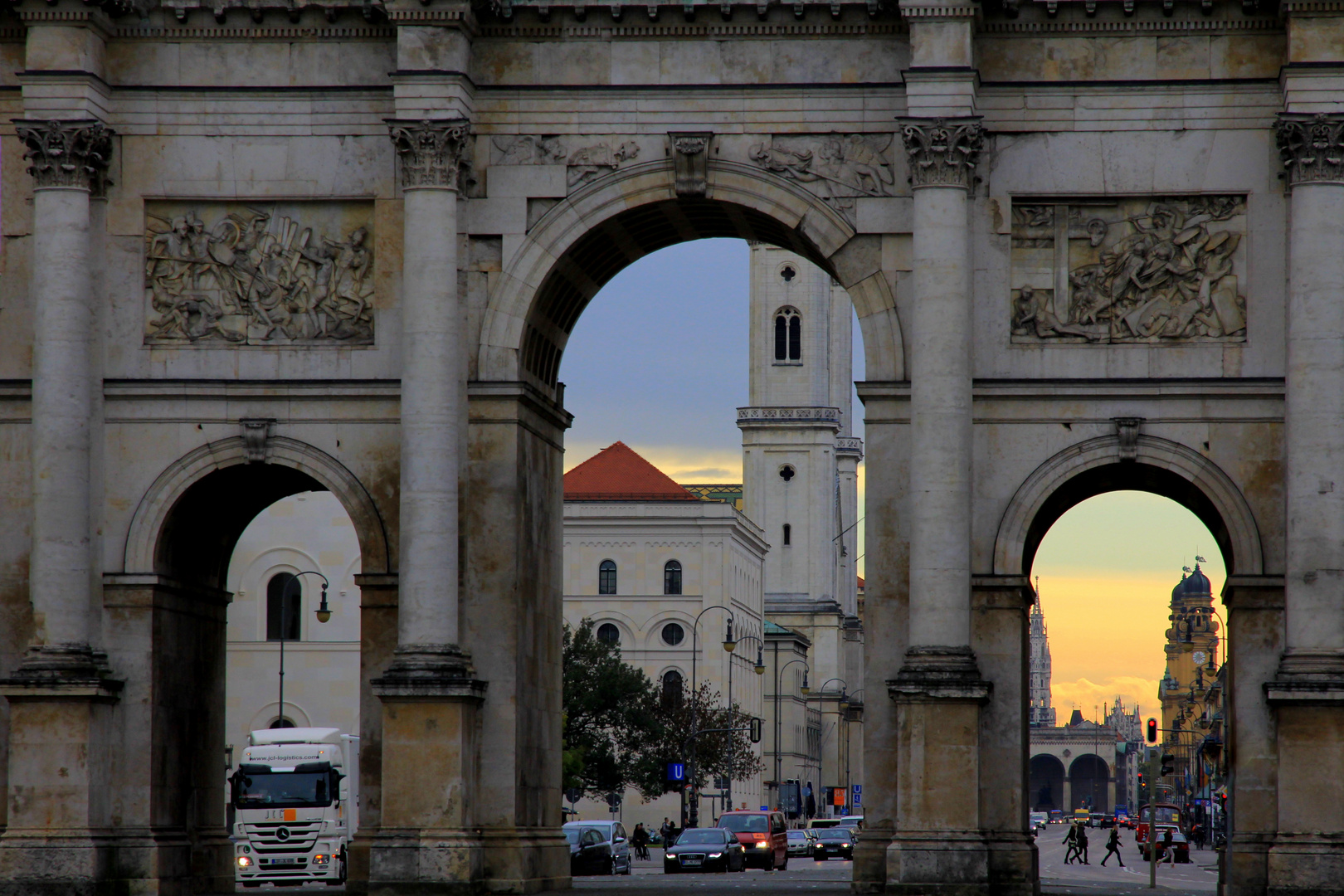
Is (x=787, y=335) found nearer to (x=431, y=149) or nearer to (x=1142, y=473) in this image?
(x=1142, y=473)

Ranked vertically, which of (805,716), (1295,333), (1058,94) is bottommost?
(805,716)

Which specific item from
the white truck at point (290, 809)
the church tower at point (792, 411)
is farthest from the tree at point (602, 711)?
the church tower at point (792, 411)

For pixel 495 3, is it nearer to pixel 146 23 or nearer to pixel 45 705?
pixel 146 23

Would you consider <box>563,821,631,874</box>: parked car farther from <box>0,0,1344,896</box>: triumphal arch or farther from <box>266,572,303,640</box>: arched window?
<box>266,572,303,640</box>: arched window

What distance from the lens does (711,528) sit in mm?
130500

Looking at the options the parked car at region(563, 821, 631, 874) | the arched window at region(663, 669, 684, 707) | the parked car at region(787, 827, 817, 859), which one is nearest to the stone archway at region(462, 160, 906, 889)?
the parked car at region(563, 821, 631, 874)

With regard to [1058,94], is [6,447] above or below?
below

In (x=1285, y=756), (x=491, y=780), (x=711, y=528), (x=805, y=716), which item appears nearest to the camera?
(x=1285, y=756)

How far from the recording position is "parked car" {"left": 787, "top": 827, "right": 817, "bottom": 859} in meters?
81.6

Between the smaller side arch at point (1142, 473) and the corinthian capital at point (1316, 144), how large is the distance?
4.55 meters

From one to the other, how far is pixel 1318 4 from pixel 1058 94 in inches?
159

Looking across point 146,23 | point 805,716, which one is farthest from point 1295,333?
point 805,716

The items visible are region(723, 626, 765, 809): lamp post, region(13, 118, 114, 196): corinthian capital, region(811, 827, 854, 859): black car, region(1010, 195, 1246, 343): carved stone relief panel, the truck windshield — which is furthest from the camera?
region(723, 626, 765, 809): lamp post

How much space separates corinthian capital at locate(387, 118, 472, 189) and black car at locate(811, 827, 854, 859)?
48.2 metres
